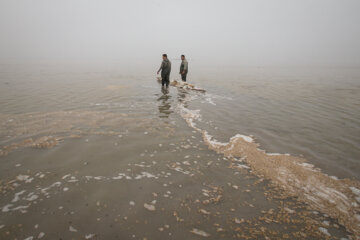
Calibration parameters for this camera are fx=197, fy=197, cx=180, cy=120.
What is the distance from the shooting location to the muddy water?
364 cm

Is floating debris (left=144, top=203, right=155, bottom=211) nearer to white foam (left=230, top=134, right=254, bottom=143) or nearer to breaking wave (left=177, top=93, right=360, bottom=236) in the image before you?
breaking wave (left=177, top=93, right=360, bottom=236)

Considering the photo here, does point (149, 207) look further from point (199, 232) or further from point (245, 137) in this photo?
point (245, 137)

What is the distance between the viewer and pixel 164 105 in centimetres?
1202

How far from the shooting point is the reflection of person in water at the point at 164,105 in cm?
1034

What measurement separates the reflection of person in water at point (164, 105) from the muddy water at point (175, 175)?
208mm

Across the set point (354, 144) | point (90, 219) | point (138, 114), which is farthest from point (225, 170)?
point (138, 114)

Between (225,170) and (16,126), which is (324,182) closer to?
(225,170)

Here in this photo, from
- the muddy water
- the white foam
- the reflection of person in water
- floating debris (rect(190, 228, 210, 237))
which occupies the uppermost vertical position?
the reflection of person in water

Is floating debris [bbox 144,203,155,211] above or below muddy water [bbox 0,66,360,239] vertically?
below

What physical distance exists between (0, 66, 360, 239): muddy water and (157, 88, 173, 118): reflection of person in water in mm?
208

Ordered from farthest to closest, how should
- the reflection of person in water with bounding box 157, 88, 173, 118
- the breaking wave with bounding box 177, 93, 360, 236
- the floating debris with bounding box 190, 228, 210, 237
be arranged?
A: the reflection of person in water with bounding box 157, 88, 173, 118, the breaking wave with bounding box 177, 93, 360, 236, the floating debris with bounding box 190, 228, 210, 237

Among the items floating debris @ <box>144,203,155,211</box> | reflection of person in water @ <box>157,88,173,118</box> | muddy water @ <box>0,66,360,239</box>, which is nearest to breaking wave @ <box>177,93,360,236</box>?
muddy water @ <box>0,66,360,239</box>

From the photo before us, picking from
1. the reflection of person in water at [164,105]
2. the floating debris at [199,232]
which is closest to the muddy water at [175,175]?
the floating debris at [199,232]

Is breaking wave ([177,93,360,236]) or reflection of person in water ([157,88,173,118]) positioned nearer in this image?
breaking wave ([177,93,360,236])
